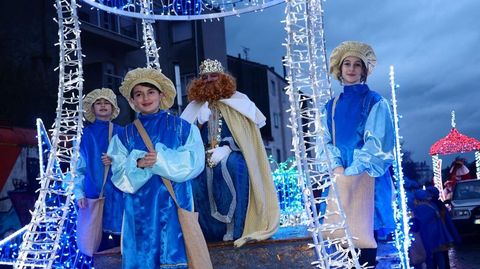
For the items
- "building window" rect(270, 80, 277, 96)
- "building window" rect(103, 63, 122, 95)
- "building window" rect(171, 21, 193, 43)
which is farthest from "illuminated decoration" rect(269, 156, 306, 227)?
"building window" rect(270, 80, 277, 96)

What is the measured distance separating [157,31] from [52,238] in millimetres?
17129

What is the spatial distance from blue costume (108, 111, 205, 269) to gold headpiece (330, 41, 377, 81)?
1.18 m

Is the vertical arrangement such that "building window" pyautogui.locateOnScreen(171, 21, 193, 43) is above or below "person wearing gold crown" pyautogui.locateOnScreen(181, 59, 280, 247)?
above

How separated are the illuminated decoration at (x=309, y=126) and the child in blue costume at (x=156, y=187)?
65cm

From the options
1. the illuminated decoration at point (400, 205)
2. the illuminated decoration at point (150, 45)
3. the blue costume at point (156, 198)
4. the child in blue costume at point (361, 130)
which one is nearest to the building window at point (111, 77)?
the illuminated decoration at point (150, 45)

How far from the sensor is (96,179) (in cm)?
468

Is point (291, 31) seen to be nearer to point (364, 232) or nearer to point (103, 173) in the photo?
point (364, 232)

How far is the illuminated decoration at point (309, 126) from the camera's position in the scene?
315 centimetres

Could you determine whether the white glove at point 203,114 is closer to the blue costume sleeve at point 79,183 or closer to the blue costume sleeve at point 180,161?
the blue costume sleeve at point 79,183

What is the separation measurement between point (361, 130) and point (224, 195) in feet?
4.90

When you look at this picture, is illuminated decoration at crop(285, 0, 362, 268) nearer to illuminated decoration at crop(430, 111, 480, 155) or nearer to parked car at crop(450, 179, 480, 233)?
parked car at crop(450, 179, 480, 233)

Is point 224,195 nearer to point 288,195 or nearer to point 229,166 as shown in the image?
point 229,166

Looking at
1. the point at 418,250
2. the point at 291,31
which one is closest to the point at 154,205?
the point at 291,31

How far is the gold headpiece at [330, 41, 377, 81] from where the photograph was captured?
3814 mm
